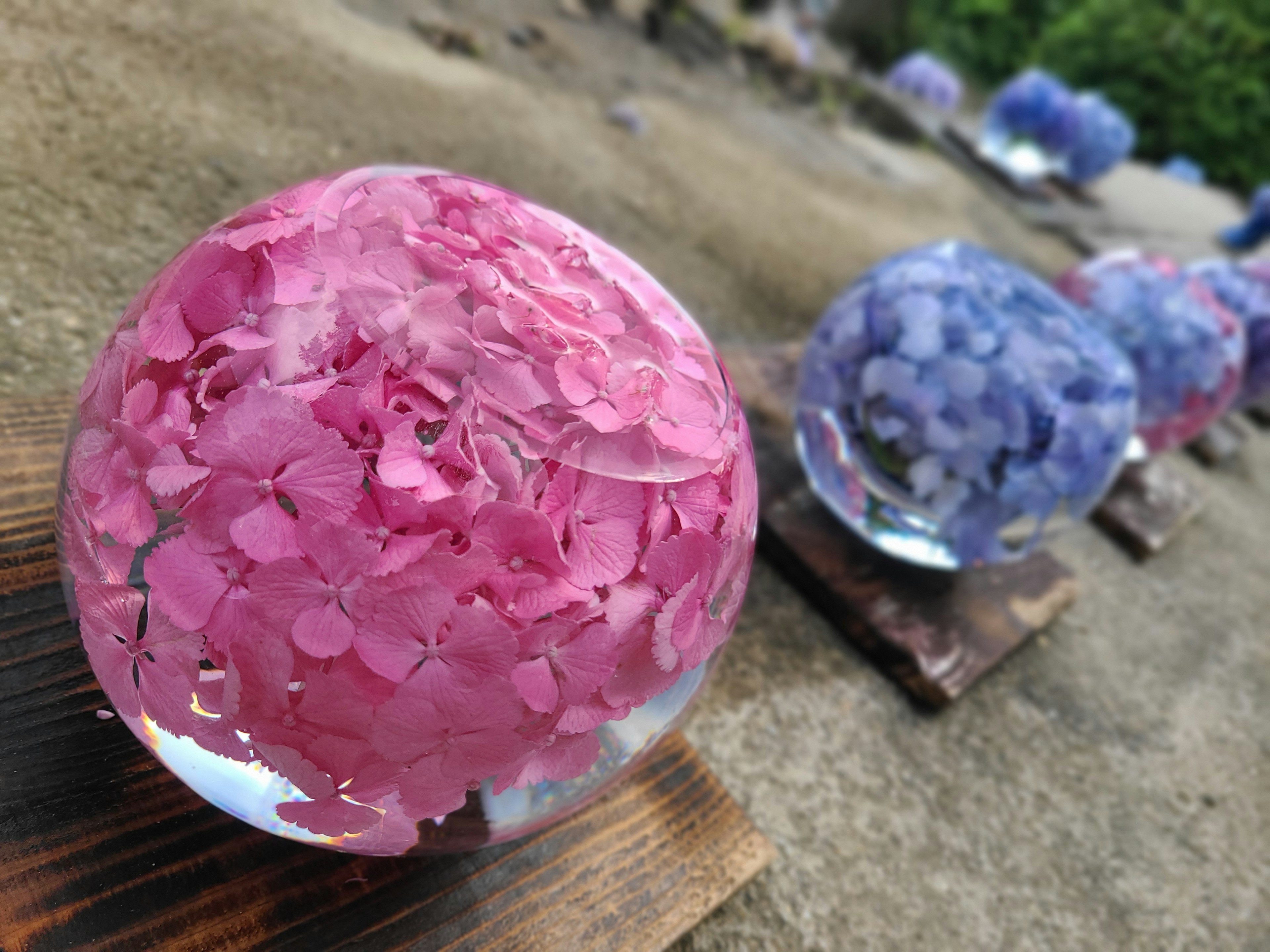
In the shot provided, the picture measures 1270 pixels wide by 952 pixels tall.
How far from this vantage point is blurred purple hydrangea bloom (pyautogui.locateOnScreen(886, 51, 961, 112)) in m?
4.25

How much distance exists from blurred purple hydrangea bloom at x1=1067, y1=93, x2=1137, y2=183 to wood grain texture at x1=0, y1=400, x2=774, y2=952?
12.3ft

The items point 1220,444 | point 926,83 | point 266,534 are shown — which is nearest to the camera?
point 266,534

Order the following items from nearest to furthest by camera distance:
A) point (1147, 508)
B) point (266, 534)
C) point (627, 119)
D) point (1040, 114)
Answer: point (266, 534)
point (1147, 508)
point (627, 119)
point (1040, 114)

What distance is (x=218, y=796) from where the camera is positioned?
494mm

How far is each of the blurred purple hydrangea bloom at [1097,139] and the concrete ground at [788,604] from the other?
6.35 feet

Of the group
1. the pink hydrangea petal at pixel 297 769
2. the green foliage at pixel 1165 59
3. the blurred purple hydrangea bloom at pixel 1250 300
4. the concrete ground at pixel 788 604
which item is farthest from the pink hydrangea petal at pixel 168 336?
the green foliage at pixel 1165 59

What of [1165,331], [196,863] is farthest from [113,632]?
[1165,331]

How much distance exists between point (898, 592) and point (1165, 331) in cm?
73

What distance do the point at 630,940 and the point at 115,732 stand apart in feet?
1.32

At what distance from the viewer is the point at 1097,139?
3441 millimetres

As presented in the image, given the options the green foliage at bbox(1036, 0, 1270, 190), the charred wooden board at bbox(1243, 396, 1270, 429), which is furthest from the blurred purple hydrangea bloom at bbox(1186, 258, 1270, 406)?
the green foliage at bbox(1036, 0, 1270, 190)

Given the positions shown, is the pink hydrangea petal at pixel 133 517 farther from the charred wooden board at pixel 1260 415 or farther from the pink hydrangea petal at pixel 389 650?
the charred wooden board at pixel 1260 415

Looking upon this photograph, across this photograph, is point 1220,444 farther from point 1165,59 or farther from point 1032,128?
point 1165,59

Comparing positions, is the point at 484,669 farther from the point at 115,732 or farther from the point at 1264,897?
the point at 1264,897
